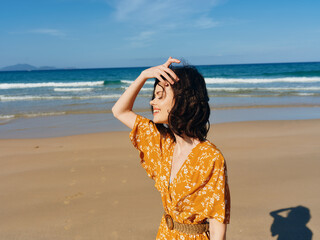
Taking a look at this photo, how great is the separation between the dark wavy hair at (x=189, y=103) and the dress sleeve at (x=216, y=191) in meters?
0.21

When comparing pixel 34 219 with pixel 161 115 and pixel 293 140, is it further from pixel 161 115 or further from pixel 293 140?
pixel 293 140

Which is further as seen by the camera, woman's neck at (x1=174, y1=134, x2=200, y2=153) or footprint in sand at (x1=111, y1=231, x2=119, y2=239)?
footprint in sand at (x1=111, y1=231, x2=119, y2=239)

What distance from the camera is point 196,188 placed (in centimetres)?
152

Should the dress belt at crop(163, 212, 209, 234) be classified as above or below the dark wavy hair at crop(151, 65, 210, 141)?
below

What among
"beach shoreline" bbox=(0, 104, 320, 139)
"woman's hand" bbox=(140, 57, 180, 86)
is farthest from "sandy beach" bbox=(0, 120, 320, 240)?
"woman's hand" bbox=(140, 57, 180, 86)

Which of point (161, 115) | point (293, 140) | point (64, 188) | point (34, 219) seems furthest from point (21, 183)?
point (293, 140)

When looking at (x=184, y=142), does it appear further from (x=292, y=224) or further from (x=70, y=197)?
(x=70, y=197)

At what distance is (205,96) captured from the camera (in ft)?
5.22

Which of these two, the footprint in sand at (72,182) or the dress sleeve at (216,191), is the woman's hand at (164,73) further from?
the footprint in sand at (72,182)

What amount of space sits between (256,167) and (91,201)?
3060mm

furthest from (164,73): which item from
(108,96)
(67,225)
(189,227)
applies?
(108,96)

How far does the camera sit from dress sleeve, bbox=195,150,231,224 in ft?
4.80

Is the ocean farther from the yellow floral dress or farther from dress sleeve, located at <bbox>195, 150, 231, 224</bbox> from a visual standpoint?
dress sleeve, located at <bbox>195, 150, 231, 224</bbox>

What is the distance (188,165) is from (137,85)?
58 cm
